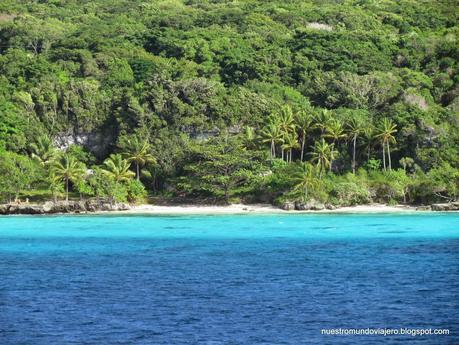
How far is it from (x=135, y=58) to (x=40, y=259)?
56726 mm

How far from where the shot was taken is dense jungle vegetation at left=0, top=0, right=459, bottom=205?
205 feet

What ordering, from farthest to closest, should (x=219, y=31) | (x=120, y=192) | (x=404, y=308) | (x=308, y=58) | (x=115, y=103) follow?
(x=219, y=31)
(x=308, y=58)
(x=115, y=103)
(x=120, y=192)
(x=404, y=308)

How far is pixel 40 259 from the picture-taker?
1395 inches

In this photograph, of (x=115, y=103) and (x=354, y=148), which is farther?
(x=115, y=103)

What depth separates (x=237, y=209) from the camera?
60375mm

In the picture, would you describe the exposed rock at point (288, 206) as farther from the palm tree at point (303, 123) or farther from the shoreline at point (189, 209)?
the palm tree at point (303, 123)

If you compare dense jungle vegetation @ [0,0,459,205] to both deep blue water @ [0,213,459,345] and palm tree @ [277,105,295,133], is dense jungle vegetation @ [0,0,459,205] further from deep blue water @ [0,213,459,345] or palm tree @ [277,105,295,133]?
deep blue water @ [0,213,459,345]

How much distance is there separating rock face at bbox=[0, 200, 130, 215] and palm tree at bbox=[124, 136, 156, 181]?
4.77 m

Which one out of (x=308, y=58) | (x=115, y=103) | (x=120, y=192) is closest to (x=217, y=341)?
(x=120, y=192)

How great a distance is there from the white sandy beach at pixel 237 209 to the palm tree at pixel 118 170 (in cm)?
251

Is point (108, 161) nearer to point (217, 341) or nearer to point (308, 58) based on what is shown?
point (308, 58)

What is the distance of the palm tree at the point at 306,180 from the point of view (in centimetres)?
5928

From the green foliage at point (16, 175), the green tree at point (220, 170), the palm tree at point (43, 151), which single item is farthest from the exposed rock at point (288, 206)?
the palm tree at point (43, 151)

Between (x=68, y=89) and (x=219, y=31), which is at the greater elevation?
(x=219, y=31)
